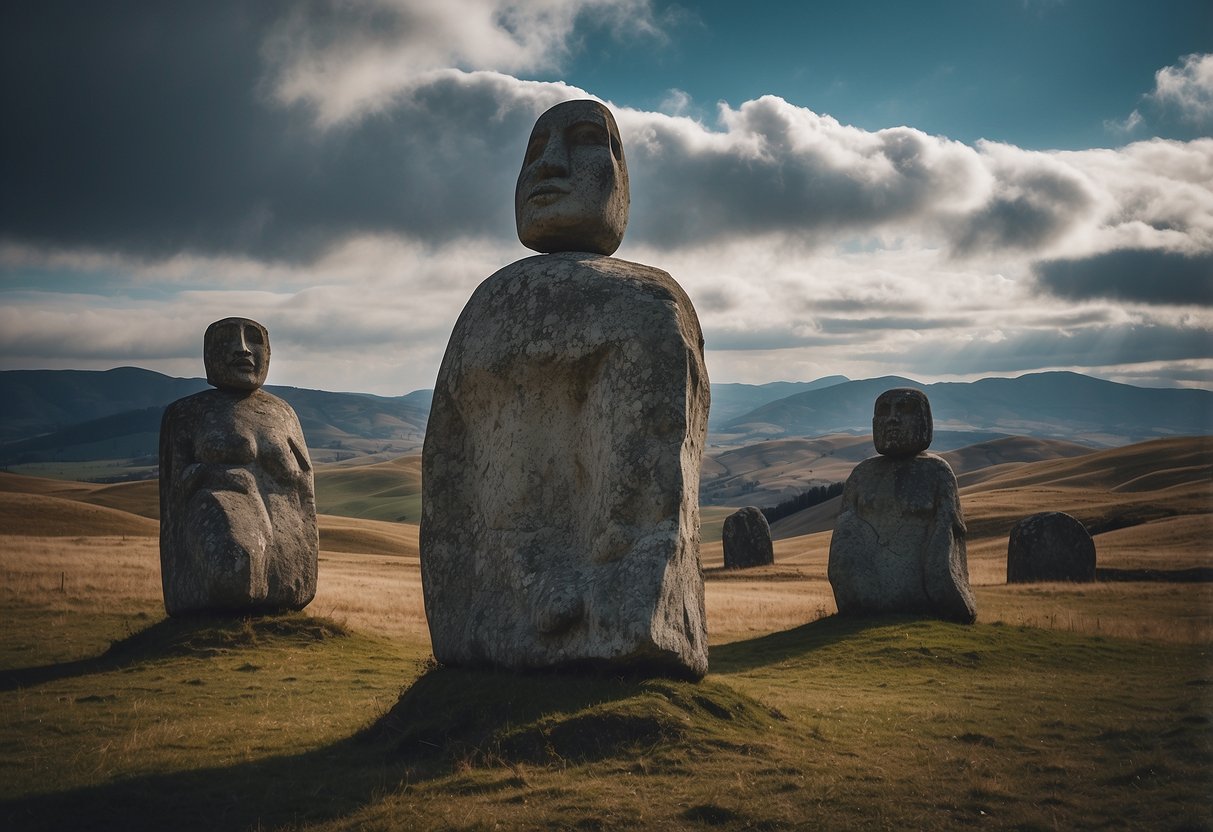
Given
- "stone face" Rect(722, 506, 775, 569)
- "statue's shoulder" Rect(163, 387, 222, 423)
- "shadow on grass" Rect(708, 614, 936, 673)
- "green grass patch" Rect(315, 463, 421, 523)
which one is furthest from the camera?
"green grass patch" Rect(315, 463, 421, 523)

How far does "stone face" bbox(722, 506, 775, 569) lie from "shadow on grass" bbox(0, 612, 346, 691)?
31.3 m

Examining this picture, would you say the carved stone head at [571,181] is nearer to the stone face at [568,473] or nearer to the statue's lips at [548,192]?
the statue's lips at [548,192]

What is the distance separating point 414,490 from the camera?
534 feet

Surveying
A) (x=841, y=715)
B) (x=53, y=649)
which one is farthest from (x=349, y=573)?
(x=841, y=715)

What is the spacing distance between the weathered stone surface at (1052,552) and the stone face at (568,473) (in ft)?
85.6

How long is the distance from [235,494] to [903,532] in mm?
14388

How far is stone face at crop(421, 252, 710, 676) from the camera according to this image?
10055mm

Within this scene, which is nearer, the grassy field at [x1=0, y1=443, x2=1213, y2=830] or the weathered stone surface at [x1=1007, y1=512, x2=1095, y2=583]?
the grassy field at [x1=0, y1=443, x2=1213, y2=830]

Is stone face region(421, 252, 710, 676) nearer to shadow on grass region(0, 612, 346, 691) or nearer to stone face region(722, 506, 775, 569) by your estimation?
shadow on grass region(0, 612, 346, 691)

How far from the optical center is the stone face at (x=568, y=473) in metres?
10.1

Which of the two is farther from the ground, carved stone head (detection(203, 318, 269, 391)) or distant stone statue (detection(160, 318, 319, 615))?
carved stone head (detection(203, 318, 269, 391))

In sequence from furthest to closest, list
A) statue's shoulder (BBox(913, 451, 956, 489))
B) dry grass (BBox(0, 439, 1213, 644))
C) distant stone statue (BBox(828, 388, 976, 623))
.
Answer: dry grass (BBox(0, 439, 1213, 644)) < statue's shoulder (BBox(913, 451, 956, 489)) < distant stone statue (BBox(828, 388, 976, 623))

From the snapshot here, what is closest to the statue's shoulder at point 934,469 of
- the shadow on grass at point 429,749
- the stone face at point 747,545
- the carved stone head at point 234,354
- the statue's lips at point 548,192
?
the shadow on grass at point 429,749

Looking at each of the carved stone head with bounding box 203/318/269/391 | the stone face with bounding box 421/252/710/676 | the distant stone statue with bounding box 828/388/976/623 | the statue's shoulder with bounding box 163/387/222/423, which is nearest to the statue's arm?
the distant stone statue with bounding box 828/388/976/623
